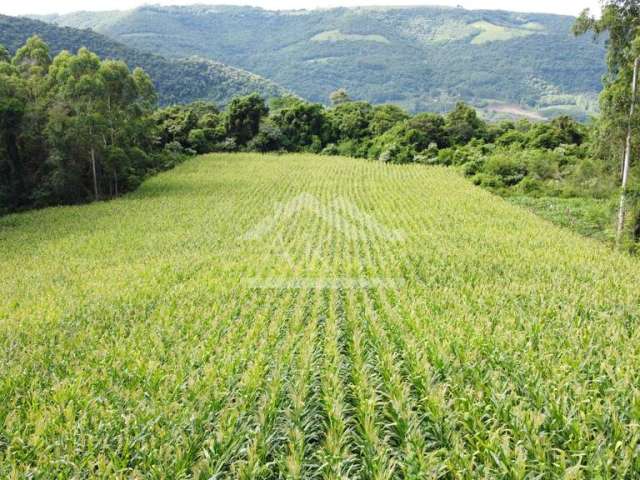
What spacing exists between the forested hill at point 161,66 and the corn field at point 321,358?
70539 millimetres

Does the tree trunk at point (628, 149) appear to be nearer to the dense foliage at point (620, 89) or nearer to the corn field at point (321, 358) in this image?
the dense foliage at point (620, 89)

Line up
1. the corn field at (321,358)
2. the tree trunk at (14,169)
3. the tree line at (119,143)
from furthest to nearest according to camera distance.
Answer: the tree trunk at (14,169), the tree line at (119,143), the corn field at (321,358)

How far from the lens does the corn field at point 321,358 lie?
4.38m

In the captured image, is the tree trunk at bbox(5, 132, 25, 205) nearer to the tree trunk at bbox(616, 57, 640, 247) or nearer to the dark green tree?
the tree trunk at bbox(616, 57, 640, 247)

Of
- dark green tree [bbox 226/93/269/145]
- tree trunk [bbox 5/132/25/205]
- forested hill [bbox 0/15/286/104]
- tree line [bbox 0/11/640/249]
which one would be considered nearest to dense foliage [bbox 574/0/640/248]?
tree line [bbox 0/11/640/249]

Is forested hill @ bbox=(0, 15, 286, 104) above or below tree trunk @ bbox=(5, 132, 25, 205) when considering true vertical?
above

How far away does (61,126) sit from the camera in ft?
87.9

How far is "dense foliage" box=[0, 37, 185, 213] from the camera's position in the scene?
26906 millimetres

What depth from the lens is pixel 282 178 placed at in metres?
41.3

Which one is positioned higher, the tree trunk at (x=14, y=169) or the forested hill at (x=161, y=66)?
the forested hill at (x=161, y=66)

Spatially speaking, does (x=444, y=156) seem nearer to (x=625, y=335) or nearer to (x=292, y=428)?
(x=625, y=335)

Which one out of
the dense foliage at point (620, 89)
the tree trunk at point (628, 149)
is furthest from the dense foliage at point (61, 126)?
the tree trunk at point (628, 149)

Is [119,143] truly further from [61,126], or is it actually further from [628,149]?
[628,149]

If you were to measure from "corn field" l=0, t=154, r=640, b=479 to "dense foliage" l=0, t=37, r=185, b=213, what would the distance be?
1035 cm
